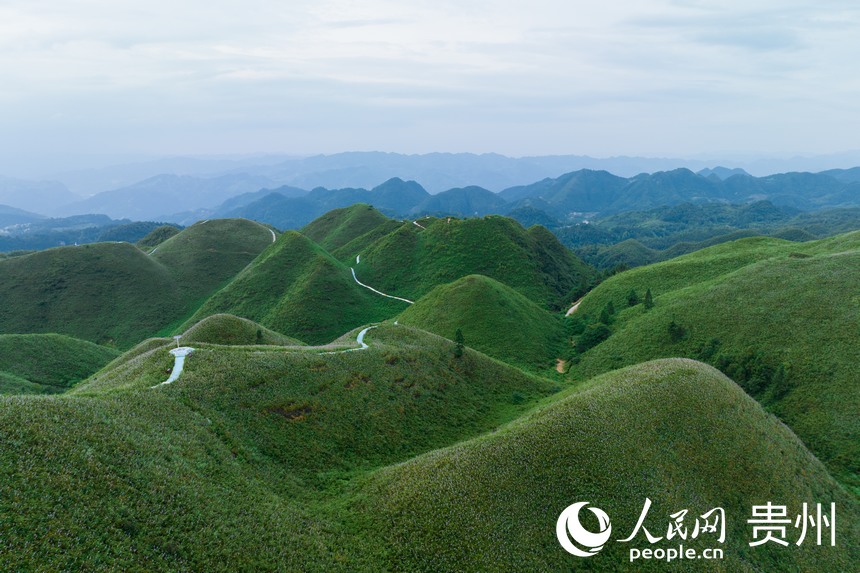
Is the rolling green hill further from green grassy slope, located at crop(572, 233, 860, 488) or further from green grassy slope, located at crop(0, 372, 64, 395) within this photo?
green grassy slope, located at crop(572, 233, 860, 488)

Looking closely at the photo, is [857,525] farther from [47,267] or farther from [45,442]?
[47,267]

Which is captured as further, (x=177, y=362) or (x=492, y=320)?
(x=492, y=320)

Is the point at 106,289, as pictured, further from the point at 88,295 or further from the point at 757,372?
the point at 757,372

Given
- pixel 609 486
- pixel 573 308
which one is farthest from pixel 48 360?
pixel 573 308

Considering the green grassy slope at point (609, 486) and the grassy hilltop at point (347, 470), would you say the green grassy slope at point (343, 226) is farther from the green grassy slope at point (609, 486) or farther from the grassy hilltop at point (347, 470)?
the green grassy slope at point (609, 486)

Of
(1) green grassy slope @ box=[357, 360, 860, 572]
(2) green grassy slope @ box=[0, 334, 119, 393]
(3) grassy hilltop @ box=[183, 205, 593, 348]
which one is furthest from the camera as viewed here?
(3) grassy hilltop @ box=[183, 205, 593, 348]

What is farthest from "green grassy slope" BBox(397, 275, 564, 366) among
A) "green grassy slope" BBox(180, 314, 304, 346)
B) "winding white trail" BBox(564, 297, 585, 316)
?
"green grassy slope" BBox(180, 314, 304, 346)
